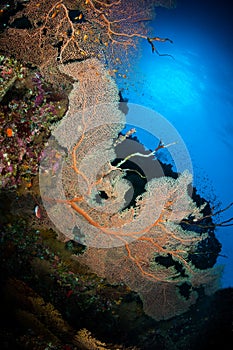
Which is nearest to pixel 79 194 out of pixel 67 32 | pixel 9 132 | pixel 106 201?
pixel 106 201

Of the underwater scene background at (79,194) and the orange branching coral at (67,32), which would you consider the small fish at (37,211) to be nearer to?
the underwater scene background at (79,194)

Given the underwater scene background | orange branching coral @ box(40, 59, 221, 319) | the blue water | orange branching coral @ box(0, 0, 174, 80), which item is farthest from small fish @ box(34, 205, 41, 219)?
the blue water

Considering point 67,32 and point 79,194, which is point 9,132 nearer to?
point 79,194

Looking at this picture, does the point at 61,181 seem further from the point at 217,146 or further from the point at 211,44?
the point at 217,146

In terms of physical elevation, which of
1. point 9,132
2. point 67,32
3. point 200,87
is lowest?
point 9,132

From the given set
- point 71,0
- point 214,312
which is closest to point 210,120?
point 214,312

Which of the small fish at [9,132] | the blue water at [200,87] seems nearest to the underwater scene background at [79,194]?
the small fish at [9,132]
